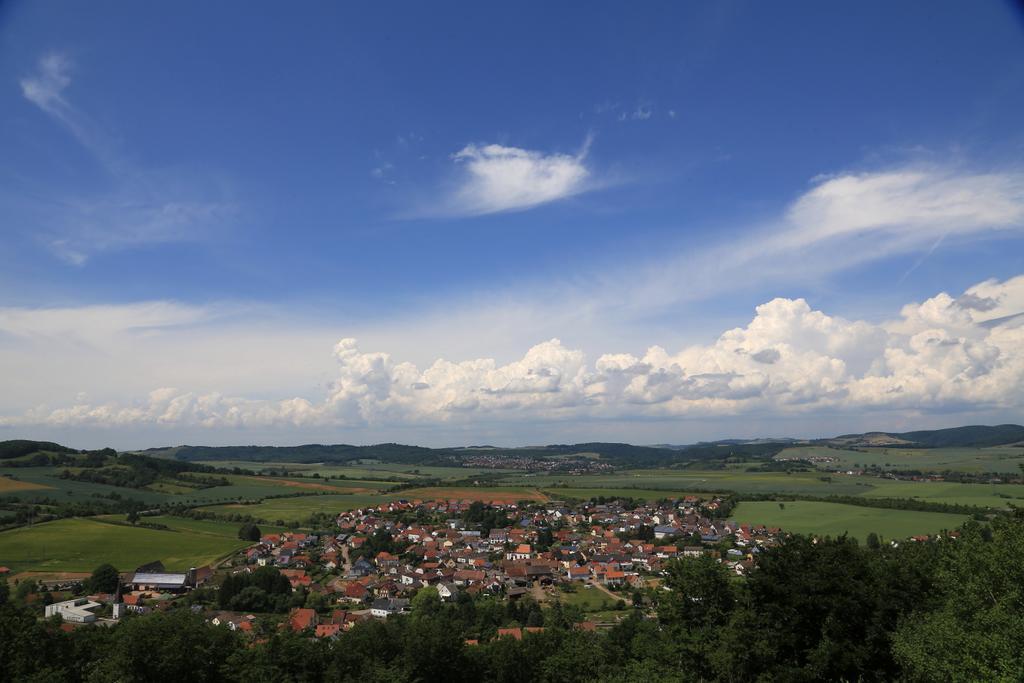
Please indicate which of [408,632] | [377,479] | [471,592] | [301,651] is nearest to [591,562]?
[471,592]

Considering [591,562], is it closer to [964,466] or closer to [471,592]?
[471,592]

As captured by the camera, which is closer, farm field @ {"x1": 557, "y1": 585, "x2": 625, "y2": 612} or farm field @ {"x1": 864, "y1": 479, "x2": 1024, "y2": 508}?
farm field @ {"x1": 557, "y1": 585, "x2": 625, "y2": 612}

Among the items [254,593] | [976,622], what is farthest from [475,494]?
[976,622]

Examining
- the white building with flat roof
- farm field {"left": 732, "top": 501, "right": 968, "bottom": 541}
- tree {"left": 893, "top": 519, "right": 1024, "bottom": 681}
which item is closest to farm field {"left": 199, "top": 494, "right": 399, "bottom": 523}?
the white building with flat roof

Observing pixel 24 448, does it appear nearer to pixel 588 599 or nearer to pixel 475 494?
pixel 475 494

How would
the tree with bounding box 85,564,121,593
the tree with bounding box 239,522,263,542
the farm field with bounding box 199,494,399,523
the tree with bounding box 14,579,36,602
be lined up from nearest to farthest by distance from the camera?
1. the tree with bounding box 14,579,36,602
2. the tree with bounding box 85,564,121,593
3. the tree with bounding box 239,522,263,542
4. the farm field with bounding box 199,494,399,523

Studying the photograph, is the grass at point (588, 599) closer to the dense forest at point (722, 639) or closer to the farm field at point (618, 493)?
the dense forest at point (722, 639)

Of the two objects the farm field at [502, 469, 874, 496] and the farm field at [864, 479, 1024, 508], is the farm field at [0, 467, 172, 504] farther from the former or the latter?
the farm field at [864, 479, 1024, 508]

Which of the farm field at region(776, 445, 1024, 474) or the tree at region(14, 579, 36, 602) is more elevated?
the tree at region(14, 579, 36, 602)
